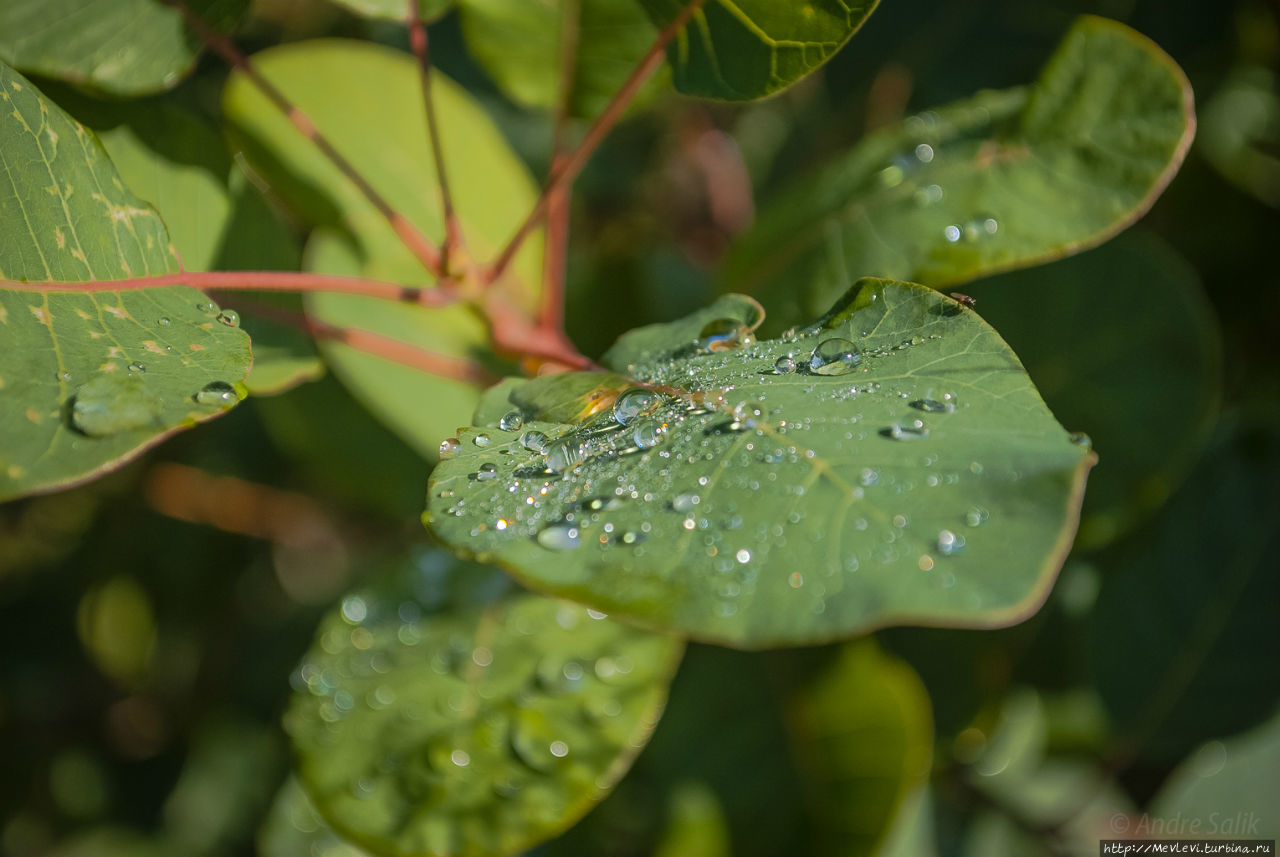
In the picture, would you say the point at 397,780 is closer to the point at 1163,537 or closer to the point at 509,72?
the point at 509,72

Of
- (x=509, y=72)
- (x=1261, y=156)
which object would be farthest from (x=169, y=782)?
(x=1261, y=156)

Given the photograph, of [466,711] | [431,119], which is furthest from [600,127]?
[466,711]

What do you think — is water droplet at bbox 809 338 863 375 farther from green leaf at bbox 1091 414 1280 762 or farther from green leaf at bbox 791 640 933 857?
green leaf at bbox 1091 414 1280 762

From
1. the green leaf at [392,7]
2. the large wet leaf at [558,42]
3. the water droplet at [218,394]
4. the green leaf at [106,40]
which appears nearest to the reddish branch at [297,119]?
the green leaf at [106,40]

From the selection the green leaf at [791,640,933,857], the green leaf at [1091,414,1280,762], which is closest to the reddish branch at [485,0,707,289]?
the green leaf at [791,640,933,857]

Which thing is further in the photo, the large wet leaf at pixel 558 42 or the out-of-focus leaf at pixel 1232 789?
the out-of-focus leaf at pixel 1232 789

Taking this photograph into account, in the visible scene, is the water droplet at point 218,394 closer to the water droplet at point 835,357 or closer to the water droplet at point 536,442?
the water droplet at point 536,442

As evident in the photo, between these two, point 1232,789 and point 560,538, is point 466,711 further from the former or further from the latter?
point 1232,789
